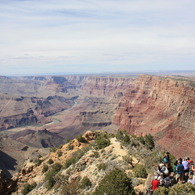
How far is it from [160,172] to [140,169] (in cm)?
416

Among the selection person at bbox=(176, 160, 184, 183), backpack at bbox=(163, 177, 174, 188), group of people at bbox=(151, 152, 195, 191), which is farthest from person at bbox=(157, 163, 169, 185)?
person at bbox=(176, 160, 184, 183)

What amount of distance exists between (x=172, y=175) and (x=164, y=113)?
76901mm

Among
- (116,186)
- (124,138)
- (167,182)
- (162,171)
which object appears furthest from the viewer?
(124,138)

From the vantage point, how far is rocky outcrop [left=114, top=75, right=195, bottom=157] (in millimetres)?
68188

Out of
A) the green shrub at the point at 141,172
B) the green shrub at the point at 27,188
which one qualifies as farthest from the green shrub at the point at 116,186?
the green shrub at the point at 27,188

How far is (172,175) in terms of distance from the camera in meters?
15.8

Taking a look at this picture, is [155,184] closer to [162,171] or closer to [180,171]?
[162,171]

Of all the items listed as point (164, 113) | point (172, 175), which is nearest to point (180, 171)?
point (172, 175)

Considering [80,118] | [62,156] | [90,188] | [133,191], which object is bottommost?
[80,118]

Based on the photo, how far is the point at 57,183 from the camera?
27.2 meters

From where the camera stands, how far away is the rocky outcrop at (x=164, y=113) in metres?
68.2

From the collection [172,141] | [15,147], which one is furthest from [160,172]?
[15,147]

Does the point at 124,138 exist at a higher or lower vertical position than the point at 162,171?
lower

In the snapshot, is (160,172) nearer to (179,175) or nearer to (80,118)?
→ (179,175)
